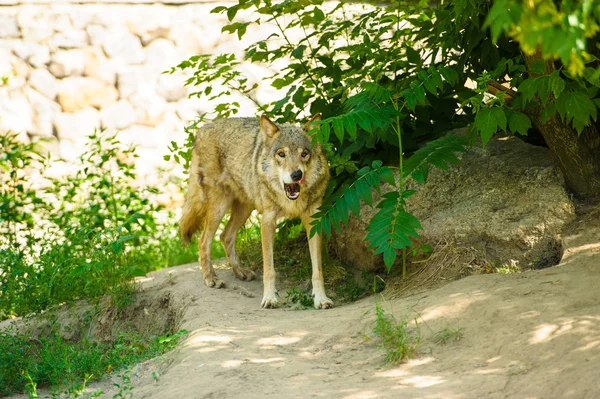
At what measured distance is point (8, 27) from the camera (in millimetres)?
10820

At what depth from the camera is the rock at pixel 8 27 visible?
10789 mm

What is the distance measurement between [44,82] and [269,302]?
21.2 feet

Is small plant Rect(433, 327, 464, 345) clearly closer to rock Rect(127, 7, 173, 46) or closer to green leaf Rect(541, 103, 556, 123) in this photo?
green leaf Rect(541, 103, 556, 123)

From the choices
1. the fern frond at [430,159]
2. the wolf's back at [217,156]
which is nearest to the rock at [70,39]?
the wolf's back at [217,156]

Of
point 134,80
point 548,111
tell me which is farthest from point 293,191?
point 134,80

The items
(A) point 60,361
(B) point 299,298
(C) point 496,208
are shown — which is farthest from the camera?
(B) point 299,298

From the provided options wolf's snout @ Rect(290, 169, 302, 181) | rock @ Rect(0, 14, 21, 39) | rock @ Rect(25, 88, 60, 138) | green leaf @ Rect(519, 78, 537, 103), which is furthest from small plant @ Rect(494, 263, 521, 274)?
rock @ Rect(0, 14, 21, 39)

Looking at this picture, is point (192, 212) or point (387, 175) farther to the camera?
point (192, 212)

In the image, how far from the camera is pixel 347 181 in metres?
6.48

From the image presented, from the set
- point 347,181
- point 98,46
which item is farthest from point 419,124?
point 98,46

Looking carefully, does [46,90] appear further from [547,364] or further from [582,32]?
[582,32]

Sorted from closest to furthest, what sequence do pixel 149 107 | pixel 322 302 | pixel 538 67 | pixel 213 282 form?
pixel 538 67
pixel 322 302
pixel 213 282
pixel 149 107

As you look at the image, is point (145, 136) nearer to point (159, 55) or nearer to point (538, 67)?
point (159, 55)

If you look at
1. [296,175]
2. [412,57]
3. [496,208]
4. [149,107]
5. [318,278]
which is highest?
[149,107]
